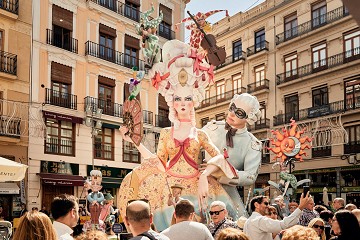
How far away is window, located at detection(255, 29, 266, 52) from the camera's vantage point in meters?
33.0

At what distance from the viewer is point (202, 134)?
27.9 feet

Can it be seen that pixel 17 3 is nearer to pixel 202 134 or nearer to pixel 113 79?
pixel 113 79

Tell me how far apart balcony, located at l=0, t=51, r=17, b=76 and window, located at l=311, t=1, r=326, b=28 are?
54.6ft

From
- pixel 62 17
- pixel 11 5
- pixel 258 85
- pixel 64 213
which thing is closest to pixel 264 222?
pixel 64 213

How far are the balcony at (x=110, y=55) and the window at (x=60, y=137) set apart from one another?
143 inches

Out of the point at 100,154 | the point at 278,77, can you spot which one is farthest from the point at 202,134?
the point at 278,77

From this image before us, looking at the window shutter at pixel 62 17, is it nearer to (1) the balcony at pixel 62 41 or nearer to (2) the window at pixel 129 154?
(1) the balcony at pixel 62 41

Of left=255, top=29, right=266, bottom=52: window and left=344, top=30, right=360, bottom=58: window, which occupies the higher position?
left=255, top=29, right=266, bottom=52: window

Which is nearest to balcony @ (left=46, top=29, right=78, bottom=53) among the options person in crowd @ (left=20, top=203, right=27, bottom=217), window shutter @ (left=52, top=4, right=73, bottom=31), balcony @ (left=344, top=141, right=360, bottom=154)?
window shutter @ (left=52, top=4, right=73, bottom=31)

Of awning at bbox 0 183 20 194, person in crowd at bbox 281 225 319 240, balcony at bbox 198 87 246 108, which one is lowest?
awning at bbox 0 183 20 194

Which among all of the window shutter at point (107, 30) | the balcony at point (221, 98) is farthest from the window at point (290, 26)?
the window shutter at point (107, 30)

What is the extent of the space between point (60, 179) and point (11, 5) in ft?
24.2

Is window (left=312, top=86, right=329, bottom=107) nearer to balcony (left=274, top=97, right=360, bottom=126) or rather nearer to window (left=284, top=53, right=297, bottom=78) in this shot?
balcony (left=274, top=97, right=360, bottom=126)

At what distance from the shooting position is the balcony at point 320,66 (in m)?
26.7
